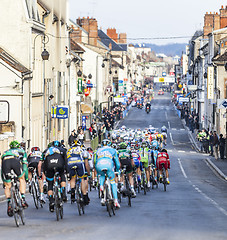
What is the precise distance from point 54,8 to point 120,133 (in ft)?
32.0

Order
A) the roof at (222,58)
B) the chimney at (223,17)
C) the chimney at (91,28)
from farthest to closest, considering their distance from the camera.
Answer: the chimney at (91,28)
the chimney at (223,17)
the roof at (222,58)

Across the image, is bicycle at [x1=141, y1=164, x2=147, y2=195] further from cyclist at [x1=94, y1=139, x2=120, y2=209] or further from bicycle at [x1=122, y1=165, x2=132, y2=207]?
cyclist at [x1=94, y1=139, x2=120, y2=209]

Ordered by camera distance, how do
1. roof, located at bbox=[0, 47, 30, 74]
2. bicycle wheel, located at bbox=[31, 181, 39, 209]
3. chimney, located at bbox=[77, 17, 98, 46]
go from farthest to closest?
chimney, located at bbox=[77, 17, 98, 46] < roof, located at bbox=[0, 47, 30, 74] < bicycle wheel, located at bbox=[31, 181, 39, 209]

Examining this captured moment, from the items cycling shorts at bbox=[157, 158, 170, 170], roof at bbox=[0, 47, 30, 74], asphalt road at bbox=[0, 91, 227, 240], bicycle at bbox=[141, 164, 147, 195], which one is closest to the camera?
asphalt road at bbox=[0, 91, 227, 240]

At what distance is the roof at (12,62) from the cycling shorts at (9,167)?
1849cm

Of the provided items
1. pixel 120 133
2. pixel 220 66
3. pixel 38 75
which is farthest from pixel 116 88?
pixel 38 75

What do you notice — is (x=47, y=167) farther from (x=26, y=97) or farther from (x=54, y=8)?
(x=54, y=8)

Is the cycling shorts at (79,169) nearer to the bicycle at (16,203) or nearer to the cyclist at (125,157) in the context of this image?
the bicycle at (16,203)

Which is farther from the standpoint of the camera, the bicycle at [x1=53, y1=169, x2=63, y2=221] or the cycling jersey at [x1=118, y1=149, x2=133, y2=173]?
the cycling jersey at [x1=118, y1=149, x2=133, y2=173]

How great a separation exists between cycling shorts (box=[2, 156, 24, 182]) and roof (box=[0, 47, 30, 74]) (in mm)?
18489

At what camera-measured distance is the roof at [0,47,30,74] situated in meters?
32.2

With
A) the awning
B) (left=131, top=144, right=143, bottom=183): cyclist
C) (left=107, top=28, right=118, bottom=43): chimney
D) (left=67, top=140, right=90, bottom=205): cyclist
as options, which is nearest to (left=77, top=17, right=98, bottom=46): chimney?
the awning

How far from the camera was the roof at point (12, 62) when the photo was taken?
106 ft

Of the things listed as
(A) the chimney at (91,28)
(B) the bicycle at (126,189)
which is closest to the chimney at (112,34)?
(A) the chimney at (91,28)
